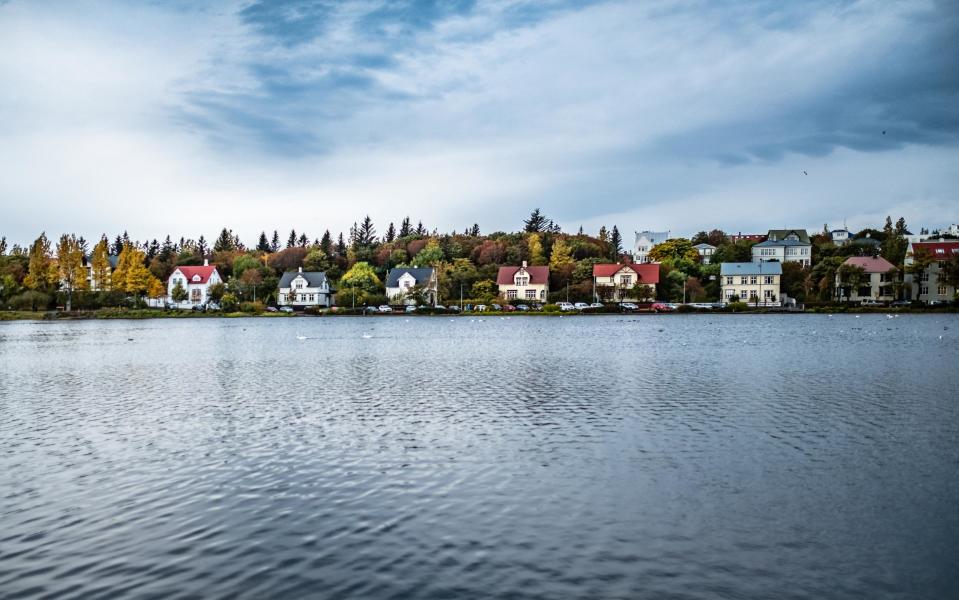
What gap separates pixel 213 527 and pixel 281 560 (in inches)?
70.0

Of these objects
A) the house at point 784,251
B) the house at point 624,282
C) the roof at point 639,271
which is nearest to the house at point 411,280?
the house at point 624,282

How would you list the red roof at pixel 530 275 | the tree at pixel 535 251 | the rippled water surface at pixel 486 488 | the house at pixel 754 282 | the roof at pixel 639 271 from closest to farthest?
the rippled water surface at pixel 486 488 < the house at pixel 754 282 < the roof at pixel 639 271 < the red roof at pixel 530 275 < the tree at pixel 535 251

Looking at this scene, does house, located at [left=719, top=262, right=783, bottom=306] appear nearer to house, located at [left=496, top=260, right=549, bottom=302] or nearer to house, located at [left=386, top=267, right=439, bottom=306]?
house, located at [left=496, top=260, right=549, bottom=302]

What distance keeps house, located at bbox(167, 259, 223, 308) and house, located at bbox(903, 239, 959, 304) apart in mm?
106256

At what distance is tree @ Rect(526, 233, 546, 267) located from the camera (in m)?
121

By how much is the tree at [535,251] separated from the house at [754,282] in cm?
3136

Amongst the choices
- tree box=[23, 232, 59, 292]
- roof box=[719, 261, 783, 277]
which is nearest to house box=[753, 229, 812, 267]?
roof box=[719, 261, 783, 277]

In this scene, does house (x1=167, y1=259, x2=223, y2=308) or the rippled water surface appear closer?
the rippled water surface

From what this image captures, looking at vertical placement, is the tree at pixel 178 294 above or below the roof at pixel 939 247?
below

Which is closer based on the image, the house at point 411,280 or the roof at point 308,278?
the house at point 411,280

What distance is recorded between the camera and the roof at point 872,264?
98625 millimetres

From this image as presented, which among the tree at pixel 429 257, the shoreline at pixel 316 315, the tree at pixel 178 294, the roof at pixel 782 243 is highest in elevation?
the roof at pixel 782 243

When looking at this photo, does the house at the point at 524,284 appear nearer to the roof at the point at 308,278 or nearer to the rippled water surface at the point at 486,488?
the roof at the point at 308,278

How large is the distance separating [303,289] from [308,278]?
2616mm
